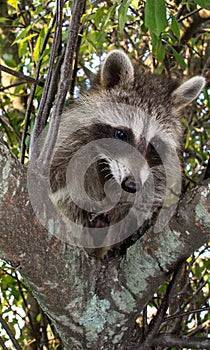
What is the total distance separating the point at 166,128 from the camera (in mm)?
2740

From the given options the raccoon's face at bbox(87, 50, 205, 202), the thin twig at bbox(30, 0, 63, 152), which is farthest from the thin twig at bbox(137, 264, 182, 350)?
the thin twig at bbox(30, 0, 63, 152)

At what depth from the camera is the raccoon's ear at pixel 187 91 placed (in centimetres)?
278

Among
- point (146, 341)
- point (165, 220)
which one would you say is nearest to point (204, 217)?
point (165, 220)

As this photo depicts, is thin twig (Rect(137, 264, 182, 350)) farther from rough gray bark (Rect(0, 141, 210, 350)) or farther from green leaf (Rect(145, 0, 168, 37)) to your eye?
green leaf (Rect(145, 0, 168, 37))

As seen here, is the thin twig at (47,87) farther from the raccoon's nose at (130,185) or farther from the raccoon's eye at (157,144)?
the raccoon's eye at (157,144)

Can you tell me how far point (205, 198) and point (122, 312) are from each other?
0.60 m

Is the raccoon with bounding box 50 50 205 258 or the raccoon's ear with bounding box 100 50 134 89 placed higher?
the raccoon's ear with bounding box 100 50 134 89

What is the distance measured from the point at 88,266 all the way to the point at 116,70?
3.81 feet

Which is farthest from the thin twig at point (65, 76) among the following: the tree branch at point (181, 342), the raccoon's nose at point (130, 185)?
the tree branch at point (181, 342)

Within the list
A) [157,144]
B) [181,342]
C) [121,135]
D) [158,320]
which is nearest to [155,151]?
[157,144]

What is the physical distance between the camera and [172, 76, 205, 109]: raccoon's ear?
2.78 m

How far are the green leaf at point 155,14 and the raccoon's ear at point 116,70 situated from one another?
103cm

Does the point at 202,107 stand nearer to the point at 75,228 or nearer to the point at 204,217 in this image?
the point at 75,228

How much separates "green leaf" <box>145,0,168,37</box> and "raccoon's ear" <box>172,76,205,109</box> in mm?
1248
